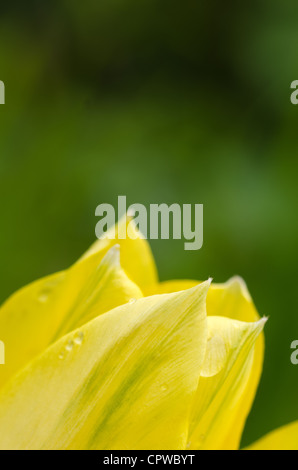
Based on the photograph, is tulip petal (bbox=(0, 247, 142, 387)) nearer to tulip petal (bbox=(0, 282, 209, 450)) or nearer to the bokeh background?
tulip petal (bbox=(0, 282, 209, 450))

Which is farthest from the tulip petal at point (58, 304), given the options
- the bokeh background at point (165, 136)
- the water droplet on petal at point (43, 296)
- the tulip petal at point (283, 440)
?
the bokeh background at point (165, 136)

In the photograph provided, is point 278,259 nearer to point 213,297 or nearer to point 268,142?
point 268,142

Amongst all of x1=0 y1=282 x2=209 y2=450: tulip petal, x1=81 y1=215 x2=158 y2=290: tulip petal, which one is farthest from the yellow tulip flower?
x1=81 y1=215 x2=158 y2=290: tulip petal

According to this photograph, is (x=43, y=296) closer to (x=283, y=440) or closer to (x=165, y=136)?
(x=283, y=440)

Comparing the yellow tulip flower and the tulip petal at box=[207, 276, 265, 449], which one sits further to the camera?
the tulip petal at box=[207, 276, 265, 449]

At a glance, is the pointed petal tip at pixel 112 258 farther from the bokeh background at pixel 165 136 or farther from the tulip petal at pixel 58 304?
the bokeh background at pixel 165 136

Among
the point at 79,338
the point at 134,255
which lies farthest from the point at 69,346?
the point at 134,255
